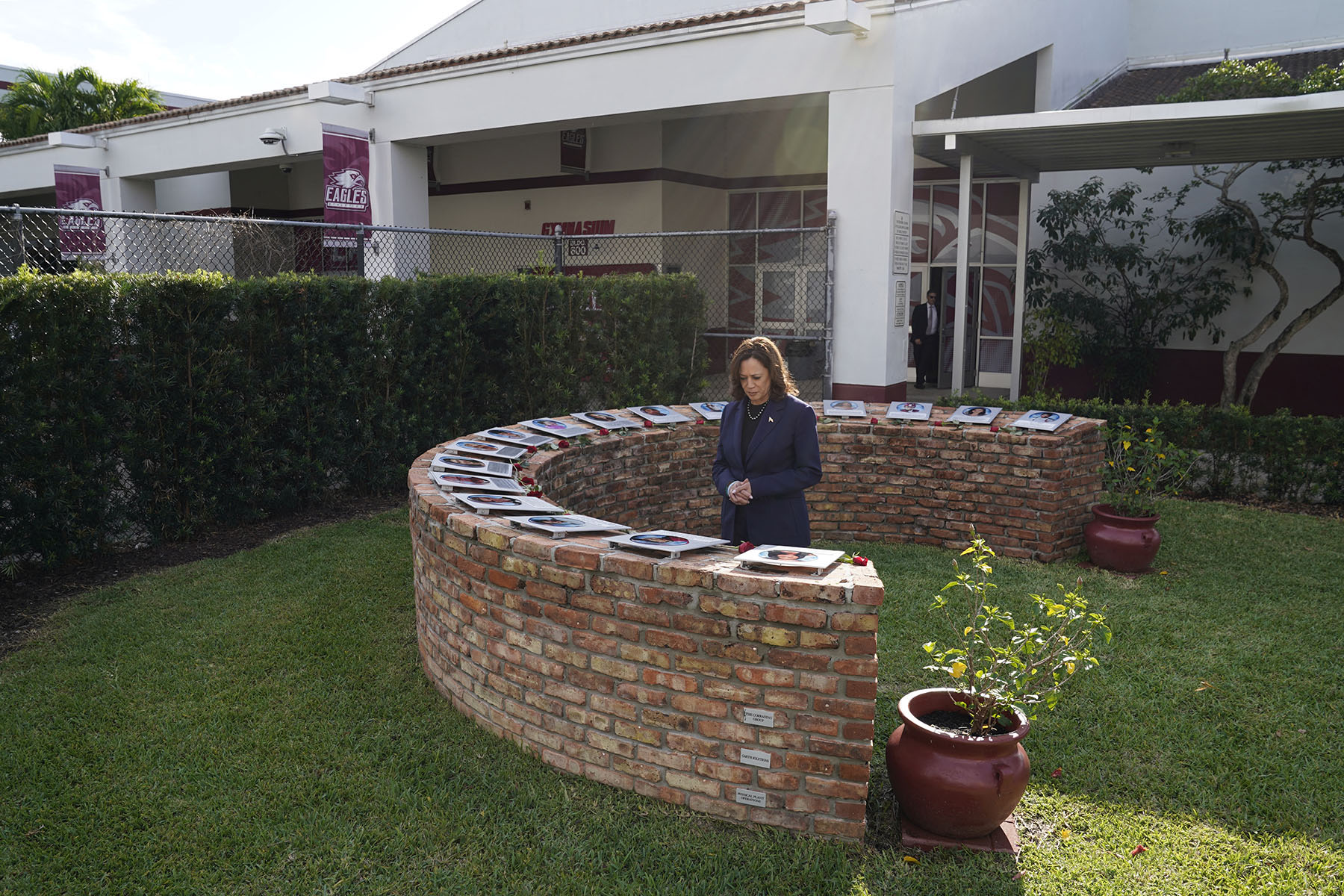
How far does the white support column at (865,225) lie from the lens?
37.1 feet

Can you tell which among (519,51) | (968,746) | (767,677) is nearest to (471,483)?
→ (767,677)

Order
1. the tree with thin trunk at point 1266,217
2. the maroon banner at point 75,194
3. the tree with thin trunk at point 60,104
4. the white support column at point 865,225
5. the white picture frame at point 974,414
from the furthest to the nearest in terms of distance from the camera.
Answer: the tree with thin trunk at point 60,104 → the maroon banner at point 75,194 → the tree with thin trunk at point 1266,217 → the white support column at point 865,225 → the white picture frame at point 974,414

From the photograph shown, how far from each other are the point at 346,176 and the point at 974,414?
12086 mm

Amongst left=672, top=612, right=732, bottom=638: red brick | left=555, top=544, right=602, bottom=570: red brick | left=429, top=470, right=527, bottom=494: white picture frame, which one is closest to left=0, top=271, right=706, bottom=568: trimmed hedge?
left=429, top=470, right=527, bottom=494: white picture frame

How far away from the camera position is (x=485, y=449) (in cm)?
632

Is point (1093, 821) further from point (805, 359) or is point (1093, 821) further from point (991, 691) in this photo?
point (805, 359)

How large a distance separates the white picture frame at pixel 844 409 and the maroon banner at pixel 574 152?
12266 millimetres

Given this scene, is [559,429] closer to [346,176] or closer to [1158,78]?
[346,176]

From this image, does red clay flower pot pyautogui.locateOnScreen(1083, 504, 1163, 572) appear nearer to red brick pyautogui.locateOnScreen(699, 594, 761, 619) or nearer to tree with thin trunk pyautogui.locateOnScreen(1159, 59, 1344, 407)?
red brick pyautogui.locateOnScreen(699, 594, 761, 619)

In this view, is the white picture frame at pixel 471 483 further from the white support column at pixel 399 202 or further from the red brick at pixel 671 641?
the white support column at pixel 399 202

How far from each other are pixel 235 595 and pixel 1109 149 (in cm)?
1220

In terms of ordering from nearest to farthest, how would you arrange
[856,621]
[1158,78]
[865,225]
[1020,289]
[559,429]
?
[856,621]
[559,429]
[865,225]
[1020,289]
[1158,78]

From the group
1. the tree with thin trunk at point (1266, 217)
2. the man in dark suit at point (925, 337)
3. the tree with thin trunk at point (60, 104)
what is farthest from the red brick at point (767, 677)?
the tree with thin trunk at point (60, 104)

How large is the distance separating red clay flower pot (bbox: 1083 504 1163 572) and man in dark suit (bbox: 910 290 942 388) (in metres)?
10.3
